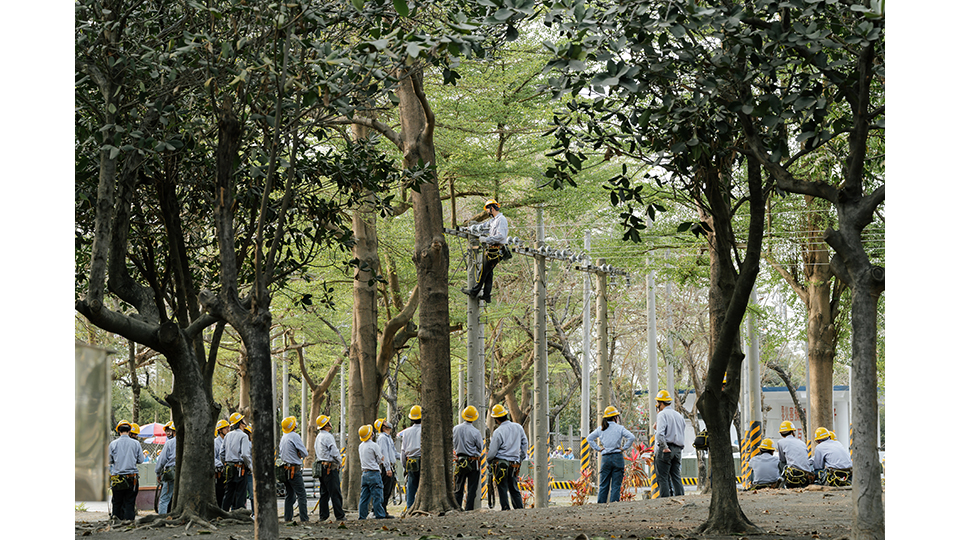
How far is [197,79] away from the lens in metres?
8.62

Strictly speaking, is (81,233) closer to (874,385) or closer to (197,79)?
(197,79)

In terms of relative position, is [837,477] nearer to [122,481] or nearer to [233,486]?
[233,486]

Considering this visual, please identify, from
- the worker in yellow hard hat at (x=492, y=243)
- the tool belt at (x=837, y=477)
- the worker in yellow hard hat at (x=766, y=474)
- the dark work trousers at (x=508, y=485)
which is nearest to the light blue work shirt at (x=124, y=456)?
the dark work trousers at (x=508, y=485)

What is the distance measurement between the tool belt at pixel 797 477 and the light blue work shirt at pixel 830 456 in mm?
317

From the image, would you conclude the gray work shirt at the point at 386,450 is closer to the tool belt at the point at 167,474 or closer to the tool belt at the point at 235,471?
the tool belt at the point at 235,471

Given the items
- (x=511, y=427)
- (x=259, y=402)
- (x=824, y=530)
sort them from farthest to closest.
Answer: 1. (x=511, y=427)
2. (x=824, y=530)
3. (x=259, y=402)

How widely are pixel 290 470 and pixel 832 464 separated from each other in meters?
9.80

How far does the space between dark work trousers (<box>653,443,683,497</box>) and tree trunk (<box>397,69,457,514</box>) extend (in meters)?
4.77

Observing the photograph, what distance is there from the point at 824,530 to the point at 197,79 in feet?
25.7

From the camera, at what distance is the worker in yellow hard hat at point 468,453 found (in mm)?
16422

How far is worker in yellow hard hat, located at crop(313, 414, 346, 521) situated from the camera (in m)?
15.5

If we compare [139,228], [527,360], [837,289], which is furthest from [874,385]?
[527,360]

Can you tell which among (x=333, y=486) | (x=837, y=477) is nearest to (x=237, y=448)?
(x=333, y=486)

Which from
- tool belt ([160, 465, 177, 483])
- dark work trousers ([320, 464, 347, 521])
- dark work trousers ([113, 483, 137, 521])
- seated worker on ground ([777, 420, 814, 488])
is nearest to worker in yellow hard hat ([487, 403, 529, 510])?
dark work trousers ([320, 464, 347, 521])
